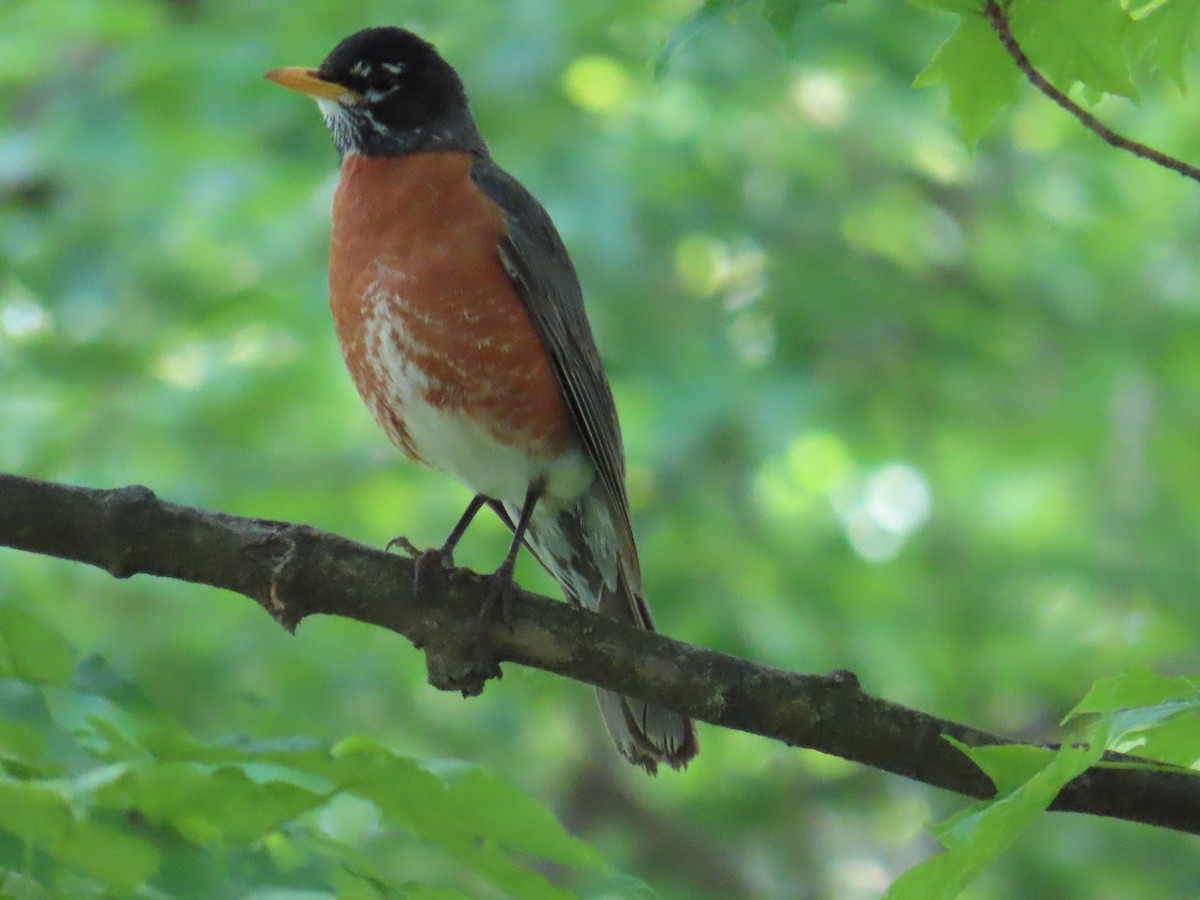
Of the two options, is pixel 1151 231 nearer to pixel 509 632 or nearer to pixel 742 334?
pixel 742 334

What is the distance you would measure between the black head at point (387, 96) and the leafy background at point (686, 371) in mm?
1248

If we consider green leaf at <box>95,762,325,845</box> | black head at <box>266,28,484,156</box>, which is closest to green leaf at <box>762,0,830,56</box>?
green leaf at <box>95,762,325,845</box>

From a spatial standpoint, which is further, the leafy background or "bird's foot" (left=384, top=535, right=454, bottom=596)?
the leafy background

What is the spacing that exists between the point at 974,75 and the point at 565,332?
A: 1.51 metres

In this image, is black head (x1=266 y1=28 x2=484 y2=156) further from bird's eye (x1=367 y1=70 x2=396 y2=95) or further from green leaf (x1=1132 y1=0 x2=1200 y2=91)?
green leaf (x1=1132 y1=0 x2=1200 y2=91)

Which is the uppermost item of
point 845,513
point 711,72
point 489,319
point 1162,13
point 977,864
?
point 711,72

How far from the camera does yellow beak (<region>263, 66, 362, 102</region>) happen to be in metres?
3.49

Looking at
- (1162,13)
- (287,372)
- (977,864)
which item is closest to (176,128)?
(287,372)

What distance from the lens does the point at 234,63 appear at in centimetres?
533

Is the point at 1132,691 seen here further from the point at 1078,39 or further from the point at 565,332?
the point at 565,332

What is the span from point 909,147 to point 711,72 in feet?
4.64

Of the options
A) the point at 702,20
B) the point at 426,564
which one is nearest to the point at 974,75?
the point at 702,20

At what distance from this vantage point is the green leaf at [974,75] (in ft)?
6.50

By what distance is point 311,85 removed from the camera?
11.8 ft
